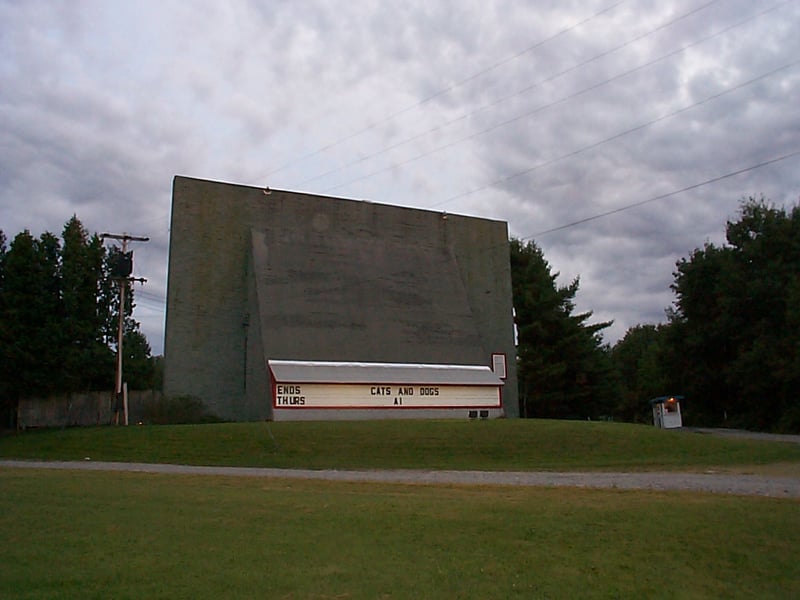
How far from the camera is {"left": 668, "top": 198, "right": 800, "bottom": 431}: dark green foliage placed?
137 feet

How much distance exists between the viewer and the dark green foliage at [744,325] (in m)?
41.9

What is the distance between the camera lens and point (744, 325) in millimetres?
45812

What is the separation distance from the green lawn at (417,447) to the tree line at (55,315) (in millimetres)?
7094

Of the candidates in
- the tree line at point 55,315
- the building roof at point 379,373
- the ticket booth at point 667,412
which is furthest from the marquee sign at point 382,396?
the tree line at point 55,315

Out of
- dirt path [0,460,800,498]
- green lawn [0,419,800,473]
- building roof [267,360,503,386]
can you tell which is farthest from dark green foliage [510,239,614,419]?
dirt path [0,460,800,498]

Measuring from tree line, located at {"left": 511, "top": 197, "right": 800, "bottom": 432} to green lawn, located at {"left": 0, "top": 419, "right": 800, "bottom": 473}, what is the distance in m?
19.0

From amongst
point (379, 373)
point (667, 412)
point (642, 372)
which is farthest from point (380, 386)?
point (642, 372)

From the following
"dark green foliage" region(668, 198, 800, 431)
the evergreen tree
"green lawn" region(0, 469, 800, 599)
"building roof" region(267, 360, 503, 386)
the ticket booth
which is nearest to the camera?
"green lawn" region(0, 469, 800, 599)

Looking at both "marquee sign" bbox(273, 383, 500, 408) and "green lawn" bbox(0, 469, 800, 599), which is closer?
"green lawn" bbox(0, 469, 800, 599)

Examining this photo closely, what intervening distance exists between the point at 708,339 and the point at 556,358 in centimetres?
1010

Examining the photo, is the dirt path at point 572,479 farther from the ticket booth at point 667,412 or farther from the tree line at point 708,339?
the tree line at point 708,339

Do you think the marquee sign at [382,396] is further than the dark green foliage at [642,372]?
No

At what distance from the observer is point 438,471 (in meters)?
18.9

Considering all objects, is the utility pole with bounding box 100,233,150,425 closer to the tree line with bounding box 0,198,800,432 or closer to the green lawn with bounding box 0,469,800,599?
the tree line with bounding box 0,198,800,432
